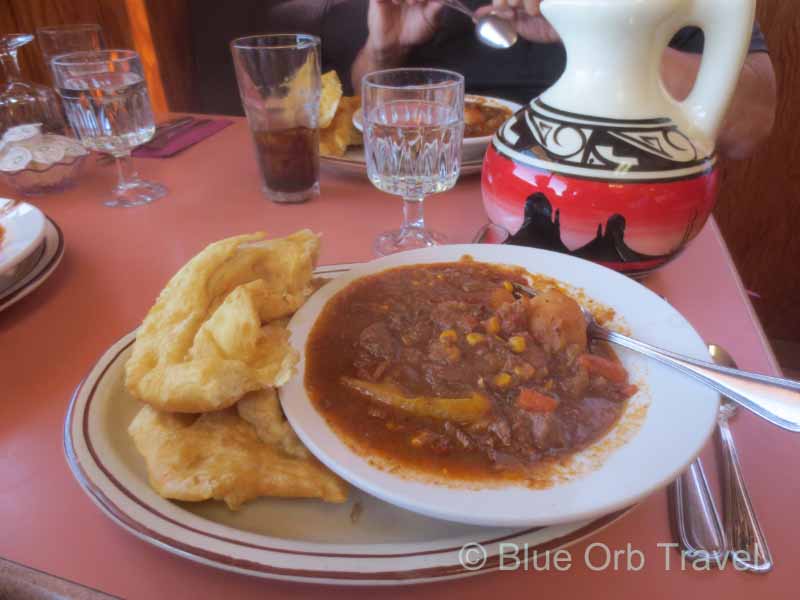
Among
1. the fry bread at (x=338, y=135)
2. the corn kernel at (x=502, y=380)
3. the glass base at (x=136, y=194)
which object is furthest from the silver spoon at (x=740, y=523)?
the glass base at (x=136, y=194)

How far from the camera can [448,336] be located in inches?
45.8

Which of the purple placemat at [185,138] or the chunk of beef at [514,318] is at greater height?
the chunk of beef at [514,318]

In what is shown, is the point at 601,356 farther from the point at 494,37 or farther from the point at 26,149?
the point at 26,149

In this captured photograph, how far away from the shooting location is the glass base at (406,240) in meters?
1.78

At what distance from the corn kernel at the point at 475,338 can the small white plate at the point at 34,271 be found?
1145 millimetres

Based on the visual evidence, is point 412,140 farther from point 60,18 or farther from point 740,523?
point 60,18

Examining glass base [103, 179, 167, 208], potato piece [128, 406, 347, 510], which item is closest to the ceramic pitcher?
potato piece [128, 406, 347, 510]

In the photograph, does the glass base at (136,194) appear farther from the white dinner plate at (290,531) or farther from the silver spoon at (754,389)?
the silver spoon at (754,389)

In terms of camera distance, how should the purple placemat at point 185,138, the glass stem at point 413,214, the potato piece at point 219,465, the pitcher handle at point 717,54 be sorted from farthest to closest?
the purple placemat at point 185,138 → the glass stem at point 413,214 → the pitcher handle at point 717,54 → the potato piece at point 219,465

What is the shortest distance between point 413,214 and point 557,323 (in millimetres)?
898

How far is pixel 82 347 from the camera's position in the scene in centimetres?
138

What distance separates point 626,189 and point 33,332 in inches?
58.0

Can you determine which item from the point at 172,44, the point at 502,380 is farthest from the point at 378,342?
the point at 172,44

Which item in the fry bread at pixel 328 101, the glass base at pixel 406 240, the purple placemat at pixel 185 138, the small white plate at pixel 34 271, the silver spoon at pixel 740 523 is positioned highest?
the fry bread at pixel 328 101
